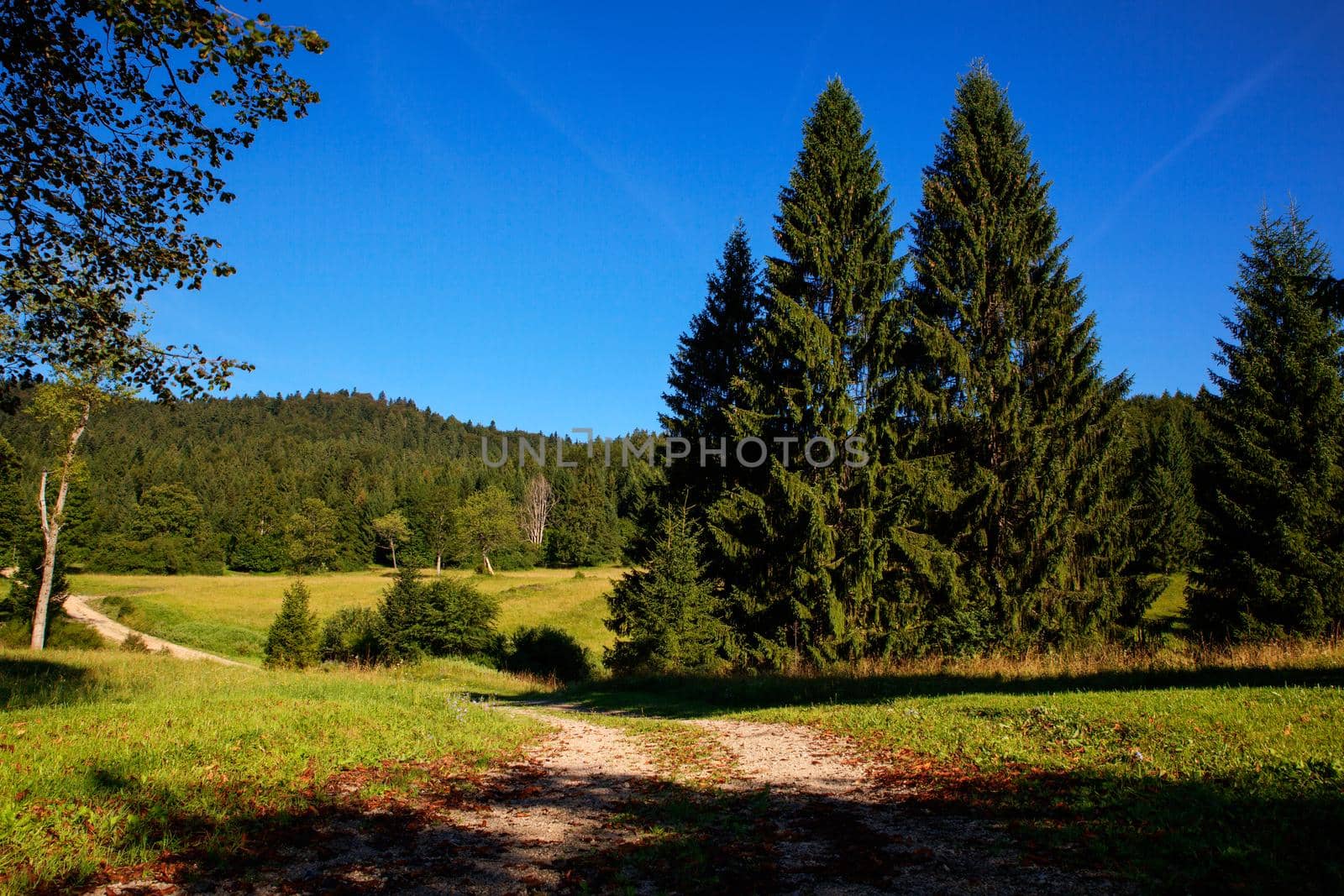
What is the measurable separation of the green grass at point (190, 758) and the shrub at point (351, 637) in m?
22.2

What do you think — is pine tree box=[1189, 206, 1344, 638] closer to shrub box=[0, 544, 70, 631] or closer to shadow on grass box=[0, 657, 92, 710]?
shadow on grass box=[0, 657, 92, 710]

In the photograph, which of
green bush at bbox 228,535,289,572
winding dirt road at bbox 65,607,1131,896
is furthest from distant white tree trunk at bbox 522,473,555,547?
winding dirt road at bbox 65,607,1131,896

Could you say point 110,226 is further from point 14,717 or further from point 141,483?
point 141,483

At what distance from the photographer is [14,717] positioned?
725cm

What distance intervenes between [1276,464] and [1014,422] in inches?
362

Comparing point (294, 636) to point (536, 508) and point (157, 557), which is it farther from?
point (536, 508)

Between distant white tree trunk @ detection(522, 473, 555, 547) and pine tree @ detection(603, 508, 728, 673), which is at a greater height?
distant white tree trunk @ detection(522, 473, 555, 547)

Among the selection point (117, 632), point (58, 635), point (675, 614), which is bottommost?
point (117, 632)

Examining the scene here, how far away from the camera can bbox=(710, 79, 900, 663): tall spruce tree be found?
18.4 metres

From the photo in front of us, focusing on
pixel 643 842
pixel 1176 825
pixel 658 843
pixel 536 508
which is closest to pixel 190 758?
pixel 643 842

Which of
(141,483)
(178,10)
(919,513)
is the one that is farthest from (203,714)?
(141,483)

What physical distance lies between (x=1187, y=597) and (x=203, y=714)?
27.4 m

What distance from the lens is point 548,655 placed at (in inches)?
1222

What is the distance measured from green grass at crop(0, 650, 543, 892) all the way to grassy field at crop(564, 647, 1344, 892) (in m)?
5.29
